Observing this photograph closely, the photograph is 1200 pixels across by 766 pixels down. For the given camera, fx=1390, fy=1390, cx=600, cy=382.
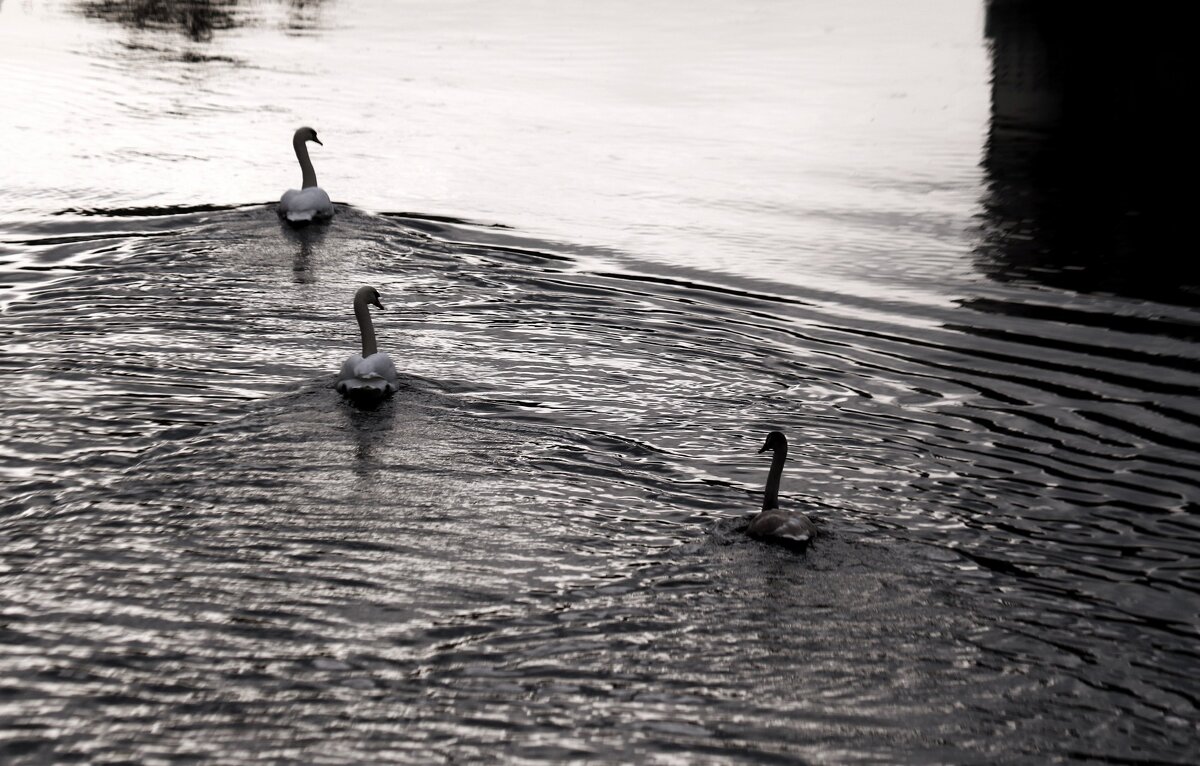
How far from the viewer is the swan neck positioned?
39.5 feet

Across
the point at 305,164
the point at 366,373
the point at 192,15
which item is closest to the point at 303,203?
the point at 305,164

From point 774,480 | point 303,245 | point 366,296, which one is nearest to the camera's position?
point 774,480

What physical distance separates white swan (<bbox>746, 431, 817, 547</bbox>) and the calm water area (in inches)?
4.5

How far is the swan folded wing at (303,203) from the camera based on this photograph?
55.1 ft

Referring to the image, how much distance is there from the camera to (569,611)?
857 centimetres

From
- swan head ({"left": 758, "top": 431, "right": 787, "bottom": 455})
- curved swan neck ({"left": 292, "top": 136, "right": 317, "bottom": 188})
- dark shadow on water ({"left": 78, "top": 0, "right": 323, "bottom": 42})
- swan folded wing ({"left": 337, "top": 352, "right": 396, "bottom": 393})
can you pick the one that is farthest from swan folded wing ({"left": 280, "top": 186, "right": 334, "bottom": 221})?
dark shadow on water ({"left": 78, "top": 0, "right": 323, "bottom": 42})

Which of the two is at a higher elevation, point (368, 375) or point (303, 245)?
point (303, 245)

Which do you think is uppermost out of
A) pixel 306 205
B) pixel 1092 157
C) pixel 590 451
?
pixel 1092 157

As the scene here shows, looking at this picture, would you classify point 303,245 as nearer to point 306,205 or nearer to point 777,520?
point 306,205

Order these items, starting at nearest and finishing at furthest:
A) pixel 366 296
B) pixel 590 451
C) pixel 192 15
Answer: pixel 590 451
pixel 366 296
pixel 192 15

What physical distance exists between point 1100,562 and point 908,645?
1852 millimetres

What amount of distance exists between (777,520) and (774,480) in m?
0.33

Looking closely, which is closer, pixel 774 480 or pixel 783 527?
pixel 783 527

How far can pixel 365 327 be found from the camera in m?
12.2
